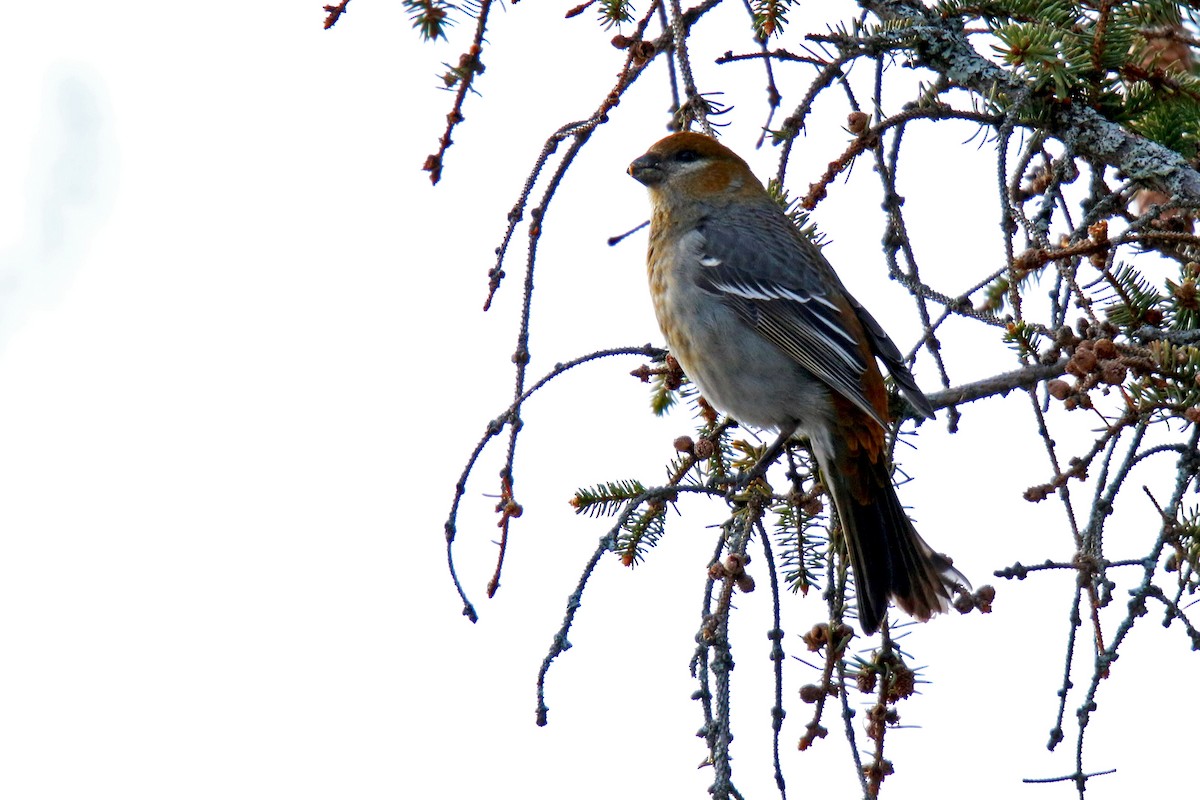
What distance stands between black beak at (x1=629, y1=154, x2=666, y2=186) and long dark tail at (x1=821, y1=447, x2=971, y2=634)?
135cm

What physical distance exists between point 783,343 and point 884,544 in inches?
30.1

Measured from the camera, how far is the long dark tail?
10.5 feet

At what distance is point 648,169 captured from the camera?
4.31 metres

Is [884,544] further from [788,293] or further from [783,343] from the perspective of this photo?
[788,293]

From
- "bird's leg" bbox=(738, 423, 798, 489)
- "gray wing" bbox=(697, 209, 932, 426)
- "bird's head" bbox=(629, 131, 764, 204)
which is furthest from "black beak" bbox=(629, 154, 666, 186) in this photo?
"bird's leg" bbox=(738, 423, 798, 489)

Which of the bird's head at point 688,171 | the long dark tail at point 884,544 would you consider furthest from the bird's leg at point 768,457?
the bird's head at point 688,171

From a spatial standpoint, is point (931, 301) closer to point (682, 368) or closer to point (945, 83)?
point (945, 83)

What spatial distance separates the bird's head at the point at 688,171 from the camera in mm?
4250

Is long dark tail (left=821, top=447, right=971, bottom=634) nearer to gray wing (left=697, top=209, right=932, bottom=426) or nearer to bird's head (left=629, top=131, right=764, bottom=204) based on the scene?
gray wing (left=697, top=209, right=932, bottom=426)

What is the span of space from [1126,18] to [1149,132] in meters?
0.31

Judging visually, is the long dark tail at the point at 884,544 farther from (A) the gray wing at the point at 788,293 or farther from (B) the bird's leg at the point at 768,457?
(A) the gray wing at the point at 788,293

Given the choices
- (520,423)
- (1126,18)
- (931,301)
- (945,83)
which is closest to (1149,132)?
(1126,18)

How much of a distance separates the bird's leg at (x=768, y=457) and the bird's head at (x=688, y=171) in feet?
3.46

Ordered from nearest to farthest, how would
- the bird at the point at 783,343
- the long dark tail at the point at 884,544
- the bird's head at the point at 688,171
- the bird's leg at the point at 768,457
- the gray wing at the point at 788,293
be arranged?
the bird's leg at the point at 768,457 → the long dark tail at the point at 884,544 → the bird at the point at 783,343 → the gray wing at the point at 788,293 → the bird's head at the point at 688,171
